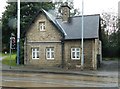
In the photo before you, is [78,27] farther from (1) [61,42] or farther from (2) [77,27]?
(1) [61,42]

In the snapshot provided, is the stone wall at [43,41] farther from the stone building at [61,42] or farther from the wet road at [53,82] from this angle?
the wet road at [53,82]

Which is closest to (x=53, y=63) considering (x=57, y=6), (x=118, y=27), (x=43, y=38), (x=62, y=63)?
(x=62, y=63)

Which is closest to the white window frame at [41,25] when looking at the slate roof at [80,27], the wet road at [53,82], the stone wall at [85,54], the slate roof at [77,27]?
the slate roof at [77,27]

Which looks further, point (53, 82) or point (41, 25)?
point (41, 25)

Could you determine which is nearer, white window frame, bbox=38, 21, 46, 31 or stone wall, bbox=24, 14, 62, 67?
stone wall, bbox=24, 14, 62, 67

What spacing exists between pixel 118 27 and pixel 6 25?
23353 mm

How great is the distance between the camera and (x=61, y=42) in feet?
111

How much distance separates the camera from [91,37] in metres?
32.2

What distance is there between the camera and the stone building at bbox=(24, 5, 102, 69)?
107ft

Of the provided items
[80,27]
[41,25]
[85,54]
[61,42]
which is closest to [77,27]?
[80,27]

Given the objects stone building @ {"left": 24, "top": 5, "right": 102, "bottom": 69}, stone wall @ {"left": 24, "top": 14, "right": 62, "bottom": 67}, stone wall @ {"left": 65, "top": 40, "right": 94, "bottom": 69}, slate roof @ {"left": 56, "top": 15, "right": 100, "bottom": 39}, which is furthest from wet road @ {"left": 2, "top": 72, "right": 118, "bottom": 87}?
stone wall @ {"left": 24, "top": 14, "right": 62, "bottom": 67}

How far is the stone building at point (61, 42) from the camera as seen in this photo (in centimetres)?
3269

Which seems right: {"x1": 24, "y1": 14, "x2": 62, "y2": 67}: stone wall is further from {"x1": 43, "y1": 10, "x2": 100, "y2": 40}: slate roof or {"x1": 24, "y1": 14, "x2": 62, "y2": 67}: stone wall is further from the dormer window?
{"x1": 43, "y1": 10, "x2": 100, "y2": 40}: slate roof

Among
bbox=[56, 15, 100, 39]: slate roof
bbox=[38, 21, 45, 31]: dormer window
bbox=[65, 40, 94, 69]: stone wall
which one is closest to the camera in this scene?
bbox=[65, 40, 94, 69]: stone wall
